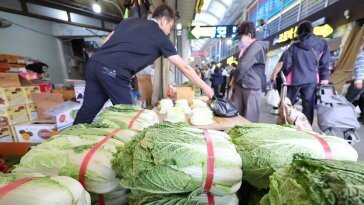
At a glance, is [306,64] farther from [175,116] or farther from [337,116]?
[175,116]

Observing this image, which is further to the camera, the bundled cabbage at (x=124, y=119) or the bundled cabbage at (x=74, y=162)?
the bundled cabbage at (x=124, y=119)

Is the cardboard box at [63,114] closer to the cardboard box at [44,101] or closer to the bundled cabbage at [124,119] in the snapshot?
the cardboard box at [44,101]

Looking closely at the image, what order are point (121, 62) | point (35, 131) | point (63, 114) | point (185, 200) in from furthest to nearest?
point (35, 131) → point (63, 114) → point (121, 62) → point (185, 200)

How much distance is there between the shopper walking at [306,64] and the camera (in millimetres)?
3023

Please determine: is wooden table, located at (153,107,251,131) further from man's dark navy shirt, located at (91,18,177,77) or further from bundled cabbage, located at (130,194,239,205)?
bundled cabbage, located at (130,194,239,205)

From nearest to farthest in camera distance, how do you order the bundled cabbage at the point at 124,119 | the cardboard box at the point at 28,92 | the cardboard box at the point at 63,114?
1. the bundled cabbage at the point at 124,119
2. the cardboard box at the point at 63,114
3. the cardboard box at the point at 28,92

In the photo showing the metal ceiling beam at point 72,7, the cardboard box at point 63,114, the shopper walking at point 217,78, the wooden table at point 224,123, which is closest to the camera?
the wooden table at point 224,123

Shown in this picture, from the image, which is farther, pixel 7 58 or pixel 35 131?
pixel 7 58

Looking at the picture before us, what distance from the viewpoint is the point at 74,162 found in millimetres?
763

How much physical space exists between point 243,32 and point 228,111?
138 cm

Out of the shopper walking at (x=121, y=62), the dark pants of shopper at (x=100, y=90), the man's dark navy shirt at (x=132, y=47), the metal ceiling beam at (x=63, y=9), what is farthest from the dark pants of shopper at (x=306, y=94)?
the metal ceiling beam at (x=63, y=9)

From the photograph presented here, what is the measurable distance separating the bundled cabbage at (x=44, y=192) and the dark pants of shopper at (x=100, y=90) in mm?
1222

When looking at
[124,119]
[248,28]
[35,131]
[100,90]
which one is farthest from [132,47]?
[35,131]

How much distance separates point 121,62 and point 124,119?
806mm
